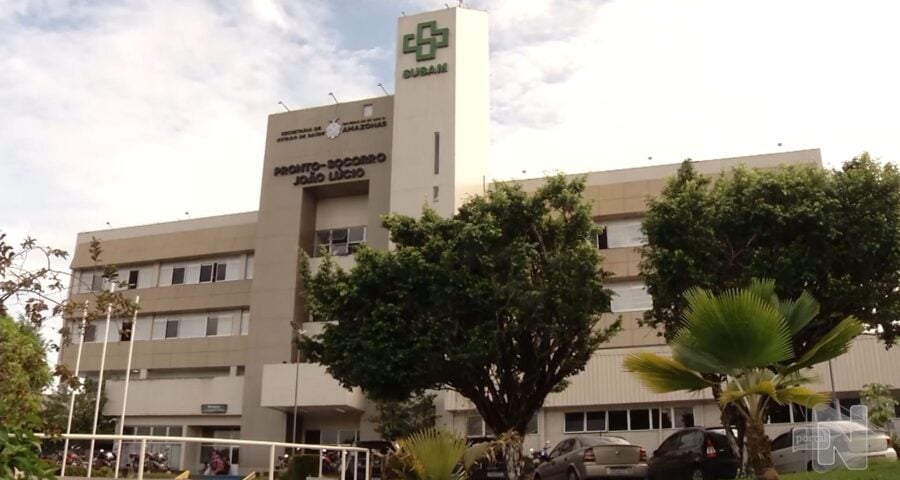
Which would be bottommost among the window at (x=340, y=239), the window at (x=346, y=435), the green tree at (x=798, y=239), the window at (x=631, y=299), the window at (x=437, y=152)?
the window at (x=346, y=435)

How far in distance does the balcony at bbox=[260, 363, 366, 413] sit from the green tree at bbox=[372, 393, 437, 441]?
296 cm

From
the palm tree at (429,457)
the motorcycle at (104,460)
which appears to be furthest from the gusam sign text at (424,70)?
the palm tree at (429,457)

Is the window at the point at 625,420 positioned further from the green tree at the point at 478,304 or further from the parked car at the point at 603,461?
the parked car at the point at 603,461

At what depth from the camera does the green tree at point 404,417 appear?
34781 millimetres

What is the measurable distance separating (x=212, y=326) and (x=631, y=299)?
22.5 metres

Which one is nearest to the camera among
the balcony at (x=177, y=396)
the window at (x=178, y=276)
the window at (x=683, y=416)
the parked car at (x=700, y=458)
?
the parked car at (x=700, y=458)

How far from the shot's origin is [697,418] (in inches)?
1315

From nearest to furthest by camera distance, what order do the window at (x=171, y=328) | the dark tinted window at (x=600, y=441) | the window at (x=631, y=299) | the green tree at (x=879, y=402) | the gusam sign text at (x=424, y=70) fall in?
the dark tinted window at (x=600, y=441) → the green tree at (x=879, y=402) → the window at (x=631, y=299) → the gusam sign text at (x=424, y=70) → the window at (x=171, y=328)

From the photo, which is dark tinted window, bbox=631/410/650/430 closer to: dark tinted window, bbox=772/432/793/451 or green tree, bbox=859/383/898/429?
green tree, bbox=859/383/898/429

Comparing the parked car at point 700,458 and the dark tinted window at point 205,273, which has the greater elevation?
the dark tinted window at point 205,273

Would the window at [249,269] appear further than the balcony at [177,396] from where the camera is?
Yes

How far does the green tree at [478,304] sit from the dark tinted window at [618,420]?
38.0 feet

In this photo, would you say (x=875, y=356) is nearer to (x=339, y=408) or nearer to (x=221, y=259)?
(x=339, y=408)

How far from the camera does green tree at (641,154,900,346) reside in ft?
63.2
